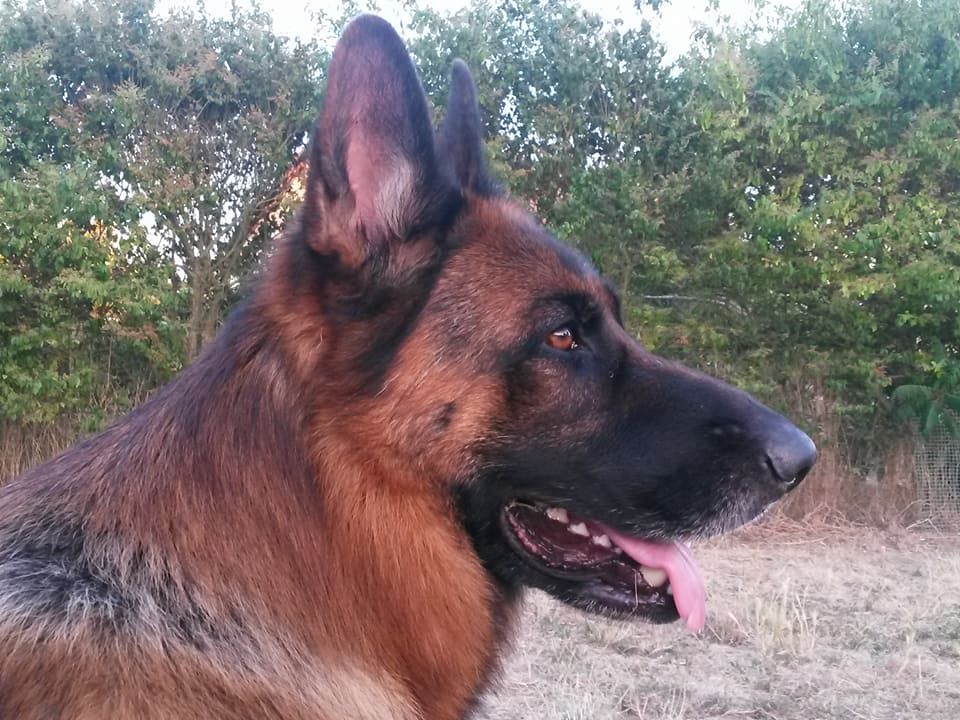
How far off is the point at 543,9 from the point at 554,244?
9499mm

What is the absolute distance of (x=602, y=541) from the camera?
244 cm

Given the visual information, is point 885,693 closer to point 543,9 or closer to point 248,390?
point 248,390

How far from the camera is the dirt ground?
168 inches

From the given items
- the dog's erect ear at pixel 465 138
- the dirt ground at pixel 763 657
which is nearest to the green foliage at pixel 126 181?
the dirt ground at pixel 763 657

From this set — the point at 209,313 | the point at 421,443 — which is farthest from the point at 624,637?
the point at 209,313

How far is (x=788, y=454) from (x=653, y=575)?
0.51 m

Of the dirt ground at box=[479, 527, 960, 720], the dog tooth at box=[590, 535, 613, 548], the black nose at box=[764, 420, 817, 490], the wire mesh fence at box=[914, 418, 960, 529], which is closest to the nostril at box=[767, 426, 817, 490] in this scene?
the black nose at box=[764, 420, 817, 490]

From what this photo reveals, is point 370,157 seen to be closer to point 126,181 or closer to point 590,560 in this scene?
point 590,560

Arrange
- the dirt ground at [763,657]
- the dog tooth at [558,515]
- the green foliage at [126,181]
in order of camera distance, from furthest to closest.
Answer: the green foliage at [126,181]
the dirt ground at [763,657]
the dog tooth at [558,515]

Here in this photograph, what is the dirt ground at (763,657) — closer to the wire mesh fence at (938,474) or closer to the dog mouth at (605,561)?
the dog mouth at (605,561)

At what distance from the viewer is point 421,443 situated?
86.9 inches

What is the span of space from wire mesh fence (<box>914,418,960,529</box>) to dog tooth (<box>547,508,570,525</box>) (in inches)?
398

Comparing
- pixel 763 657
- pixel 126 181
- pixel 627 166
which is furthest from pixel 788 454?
pixel 126 181

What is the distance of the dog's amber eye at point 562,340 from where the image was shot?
2354 millimetres
